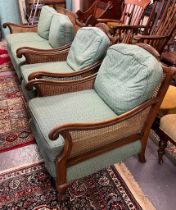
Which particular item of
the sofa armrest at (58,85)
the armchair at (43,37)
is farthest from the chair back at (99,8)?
the sofa armrest at (58,85)

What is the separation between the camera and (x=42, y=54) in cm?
229

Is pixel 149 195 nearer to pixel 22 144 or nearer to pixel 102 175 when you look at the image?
pixel 102 175

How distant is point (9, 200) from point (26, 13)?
13.8ft

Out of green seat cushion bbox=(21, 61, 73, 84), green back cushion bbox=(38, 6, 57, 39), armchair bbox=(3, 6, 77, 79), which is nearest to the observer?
green seat cushion bbox=(21, 61, 73, 84)

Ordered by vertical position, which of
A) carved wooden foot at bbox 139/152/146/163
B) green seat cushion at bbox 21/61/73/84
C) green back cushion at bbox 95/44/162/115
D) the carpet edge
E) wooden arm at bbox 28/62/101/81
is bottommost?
the carpet edge

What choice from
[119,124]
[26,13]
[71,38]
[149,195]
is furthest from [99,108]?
[26,13]

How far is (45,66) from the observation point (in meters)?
2.20

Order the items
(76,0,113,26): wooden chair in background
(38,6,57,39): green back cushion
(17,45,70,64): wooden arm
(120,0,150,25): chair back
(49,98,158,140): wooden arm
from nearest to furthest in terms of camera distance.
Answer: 1. (49,98,158,140): wooden arm
2. (17,45,70,64): wooden arm
3. (38,6,57,39): green back cushion
4. (120,0,150,25): chair back
5. (76,0,113,26): wooden chair in background

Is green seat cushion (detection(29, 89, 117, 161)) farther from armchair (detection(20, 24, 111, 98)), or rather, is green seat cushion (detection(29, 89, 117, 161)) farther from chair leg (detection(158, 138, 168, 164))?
chair leg (detection(158, 138, 168, 164))

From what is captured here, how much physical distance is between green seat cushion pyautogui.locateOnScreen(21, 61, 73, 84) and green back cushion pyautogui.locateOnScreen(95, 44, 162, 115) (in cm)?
59

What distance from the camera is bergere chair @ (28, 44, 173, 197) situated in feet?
4.11

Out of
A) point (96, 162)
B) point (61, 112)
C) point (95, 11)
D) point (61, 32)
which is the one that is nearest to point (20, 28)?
point (61, 32)

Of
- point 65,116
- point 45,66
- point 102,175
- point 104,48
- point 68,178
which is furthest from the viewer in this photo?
point 45,66

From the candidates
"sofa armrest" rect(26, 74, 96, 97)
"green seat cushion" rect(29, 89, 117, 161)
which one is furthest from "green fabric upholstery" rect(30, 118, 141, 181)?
"sofa armrest" rect(26, 74, 96, 97)
